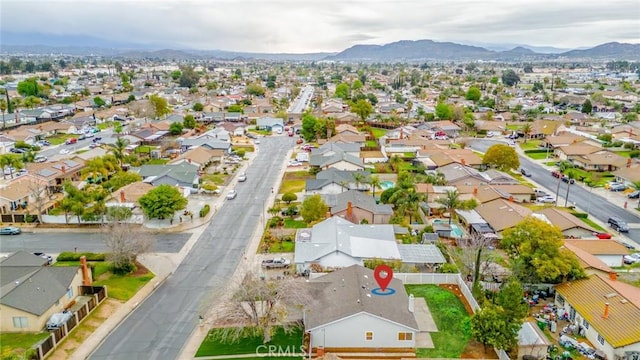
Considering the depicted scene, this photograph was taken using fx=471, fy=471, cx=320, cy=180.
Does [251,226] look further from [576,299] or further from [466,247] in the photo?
[576,299]

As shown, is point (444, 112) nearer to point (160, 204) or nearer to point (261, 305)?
point (160, 204)

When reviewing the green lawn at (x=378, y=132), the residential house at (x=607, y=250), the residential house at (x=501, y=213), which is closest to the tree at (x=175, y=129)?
the green lawn at (x=378, y=132)

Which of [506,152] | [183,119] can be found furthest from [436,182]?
[183,119]

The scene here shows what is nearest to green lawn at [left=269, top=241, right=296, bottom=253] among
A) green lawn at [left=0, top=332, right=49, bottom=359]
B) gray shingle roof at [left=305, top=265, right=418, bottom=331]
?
gray shingle roof at [left=305, top=265, right=418, bottom=331]

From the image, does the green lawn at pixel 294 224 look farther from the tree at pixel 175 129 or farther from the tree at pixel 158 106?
the tree at pixel 158 106

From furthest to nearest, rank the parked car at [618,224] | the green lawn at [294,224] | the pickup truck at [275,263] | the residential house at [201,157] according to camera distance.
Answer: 1. the residential house at [201,157]
2. the green lawn at [294,224]
3. the parked car at [618,224]
4. the pickup truck at [275,263]

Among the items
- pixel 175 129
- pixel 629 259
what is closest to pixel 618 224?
pixel 629 259
